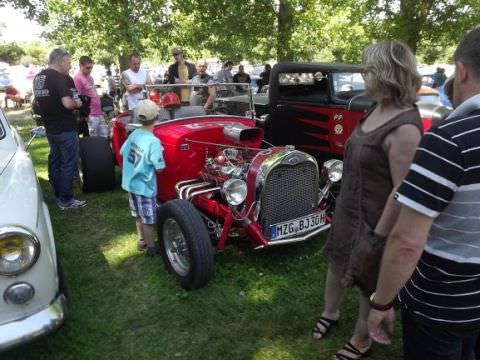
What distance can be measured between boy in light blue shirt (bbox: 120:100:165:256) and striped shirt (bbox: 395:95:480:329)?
2.46 meters

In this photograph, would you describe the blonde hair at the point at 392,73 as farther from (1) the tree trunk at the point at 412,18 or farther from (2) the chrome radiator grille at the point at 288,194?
(1) the tree trunk at the point at 412,18

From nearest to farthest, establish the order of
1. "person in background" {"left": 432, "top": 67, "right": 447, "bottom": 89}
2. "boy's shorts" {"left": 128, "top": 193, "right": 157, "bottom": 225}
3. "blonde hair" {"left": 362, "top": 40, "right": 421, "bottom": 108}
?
"blonde hair" {"left": 362, "top": 40, "right": 421, "bottom": 108} → "boy's shorts" {"left": 128, "top": 193, "right": 157, "bottom": 225} → "person in background" {"left": 432, "top": 67, "right": 447, "bottom": 89}

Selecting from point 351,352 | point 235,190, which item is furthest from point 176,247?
point 351,352

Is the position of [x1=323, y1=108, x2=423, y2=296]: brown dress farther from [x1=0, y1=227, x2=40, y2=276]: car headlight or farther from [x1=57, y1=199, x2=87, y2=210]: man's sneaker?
[x1=57, y1=199, x2=87, y2=210]: man's sneaker

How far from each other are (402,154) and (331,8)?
10337 mm

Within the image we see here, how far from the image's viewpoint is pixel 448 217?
4.21 feet

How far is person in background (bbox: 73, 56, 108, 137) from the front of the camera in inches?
255

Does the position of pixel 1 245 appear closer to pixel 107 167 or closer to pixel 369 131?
pixel 369 131

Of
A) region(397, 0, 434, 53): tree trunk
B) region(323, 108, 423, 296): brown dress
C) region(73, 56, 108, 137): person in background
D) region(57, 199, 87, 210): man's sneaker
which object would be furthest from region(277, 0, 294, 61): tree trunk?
region(323, 108, 423, 296): brown dress

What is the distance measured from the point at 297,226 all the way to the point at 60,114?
2973mm

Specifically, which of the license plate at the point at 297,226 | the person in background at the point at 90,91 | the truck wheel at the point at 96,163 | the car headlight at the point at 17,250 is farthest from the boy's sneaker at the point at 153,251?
the person in background at the point at 90,91

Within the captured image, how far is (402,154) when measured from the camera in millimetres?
1879

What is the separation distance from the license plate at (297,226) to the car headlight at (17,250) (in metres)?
1.86

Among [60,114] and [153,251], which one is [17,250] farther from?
[60,114]
